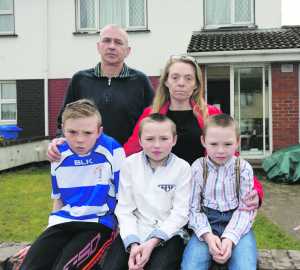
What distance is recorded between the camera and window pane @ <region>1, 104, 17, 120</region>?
48.1ft

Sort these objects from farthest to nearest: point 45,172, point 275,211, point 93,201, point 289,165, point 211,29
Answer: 1. point 211,29
2. point 45,172
3. point 289,165
4. point 275,211
5. point 93,201

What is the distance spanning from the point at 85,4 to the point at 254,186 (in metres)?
12.3

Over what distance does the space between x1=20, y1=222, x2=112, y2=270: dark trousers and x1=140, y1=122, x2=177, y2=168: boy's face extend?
588mm

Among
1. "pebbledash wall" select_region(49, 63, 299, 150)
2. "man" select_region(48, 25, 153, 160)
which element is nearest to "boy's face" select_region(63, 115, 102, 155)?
"man" select_region(48, 25, 153, 160)

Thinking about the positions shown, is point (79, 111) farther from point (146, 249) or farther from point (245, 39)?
point (245, 39)

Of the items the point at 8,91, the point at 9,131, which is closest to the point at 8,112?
the point at 8,91

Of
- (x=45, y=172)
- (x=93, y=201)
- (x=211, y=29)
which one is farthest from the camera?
(x=211, y=29)

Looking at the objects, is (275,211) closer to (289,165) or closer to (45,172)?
(289,165)

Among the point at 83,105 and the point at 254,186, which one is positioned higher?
the point at 83,105

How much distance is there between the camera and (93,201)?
10.3ft

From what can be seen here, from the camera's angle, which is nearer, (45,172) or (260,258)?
(260,258)

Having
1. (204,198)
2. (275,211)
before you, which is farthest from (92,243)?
(275,211)

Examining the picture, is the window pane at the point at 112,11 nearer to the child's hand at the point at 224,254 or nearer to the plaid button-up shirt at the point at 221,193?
the plaid button-up shirt at the point at 221,193

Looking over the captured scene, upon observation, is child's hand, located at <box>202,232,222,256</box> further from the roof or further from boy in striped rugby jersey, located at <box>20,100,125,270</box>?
the roof
